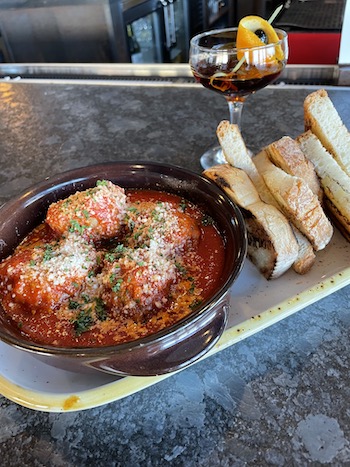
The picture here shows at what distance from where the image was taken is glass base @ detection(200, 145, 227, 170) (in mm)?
1466

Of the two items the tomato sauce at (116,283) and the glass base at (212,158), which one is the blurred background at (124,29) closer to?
the glass base at (212,158)

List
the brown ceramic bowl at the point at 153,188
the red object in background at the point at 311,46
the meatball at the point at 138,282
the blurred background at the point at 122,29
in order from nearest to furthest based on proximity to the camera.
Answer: the brown ceramic bowl at the point at 153,188 → the meatball at the point at 138,282 → the red object in background at the point at 311,46 → the blurred background at the point at 122,29

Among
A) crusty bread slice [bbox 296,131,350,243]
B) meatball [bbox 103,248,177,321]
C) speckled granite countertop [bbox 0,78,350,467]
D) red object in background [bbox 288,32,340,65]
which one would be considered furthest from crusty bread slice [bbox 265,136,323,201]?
red object in background [bbox 288,32,340,65]

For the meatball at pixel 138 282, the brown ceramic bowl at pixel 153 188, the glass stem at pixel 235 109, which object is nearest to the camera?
the brown ceramic bowl at pixel 153 188

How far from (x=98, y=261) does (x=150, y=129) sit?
0.95 metres

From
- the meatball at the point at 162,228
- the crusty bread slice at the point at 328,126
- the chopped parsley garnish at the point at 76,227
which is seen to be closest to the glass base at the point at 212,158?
the crusty bread slice at the point at 328,126

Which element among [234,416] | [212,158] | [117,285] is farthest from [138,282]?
[212,158]

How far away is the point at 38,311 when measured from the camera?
0.83 metres

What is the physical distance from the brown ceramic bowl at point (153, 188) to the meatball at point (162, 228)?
0.23ft

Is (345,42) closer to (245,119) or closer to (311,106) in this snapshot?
(245,119)

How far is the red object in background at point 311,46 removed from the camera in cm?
296

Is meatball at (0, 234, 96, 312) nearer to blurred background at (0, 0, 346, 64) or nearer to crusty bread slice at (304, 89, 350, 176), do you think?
crusty bread slice at (304, 89, 350, 176)

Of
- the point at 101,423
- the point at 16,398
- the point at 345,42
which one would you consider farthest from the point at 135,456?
the point at 345,42

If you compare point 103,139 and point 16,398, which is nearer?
point 16,398
